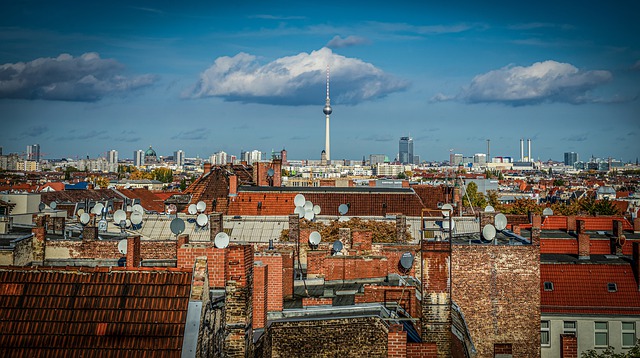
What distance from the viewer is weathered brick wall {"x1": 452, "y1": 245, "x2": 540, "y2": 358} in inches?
1051

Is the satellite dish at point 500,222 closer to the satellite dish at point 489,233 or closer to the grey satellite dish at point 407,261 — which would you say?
the satellite dish at point 489,233

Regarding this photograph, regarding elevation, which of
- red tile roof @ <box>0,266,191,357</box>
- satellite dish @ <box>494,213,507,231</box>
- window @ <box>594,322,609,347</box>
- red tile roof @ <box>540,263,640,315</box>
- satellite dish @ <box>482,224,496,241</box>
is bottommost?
window @ <box>594,322,609,347</box>

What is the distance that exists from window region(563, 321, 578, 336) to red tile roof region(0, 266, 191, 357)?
924 inches

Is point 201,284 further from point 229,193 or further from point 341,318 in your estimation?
point 229,193

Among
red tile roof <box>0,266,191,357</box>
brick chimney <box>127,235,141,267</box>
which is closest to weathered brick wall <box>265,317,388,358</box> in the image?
red tile roof <box>0,266,191,357</box>

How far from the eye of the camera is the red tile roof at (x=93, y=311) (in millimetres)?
12602

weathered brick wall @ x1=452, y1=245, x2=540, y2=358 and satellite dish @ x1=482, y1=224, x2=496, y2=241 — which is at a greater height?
satellite dish @ x1=482, y1=224, x2=496, y2=241

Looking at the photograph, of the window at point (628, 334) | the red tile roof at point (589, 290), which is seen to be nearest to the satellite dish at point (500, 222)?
the red tile roof at point (589, 290)

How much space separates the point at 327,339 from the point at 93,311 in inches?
261

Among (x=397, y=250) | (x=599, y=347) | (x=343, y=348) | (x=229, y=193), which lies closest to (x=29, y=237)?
(x=397, y=250)

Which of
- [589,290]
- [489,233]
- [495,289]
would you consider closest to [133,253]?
[495,289]

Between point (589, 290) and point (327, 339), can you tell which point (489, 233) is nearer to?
point (589, 290)

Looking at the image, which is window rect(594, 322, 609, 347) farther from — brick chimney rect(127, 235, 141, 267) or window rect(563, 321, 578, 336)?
brick chimney rect(127, 235, 141, 267)

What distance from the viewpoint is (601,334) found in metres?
32.6
